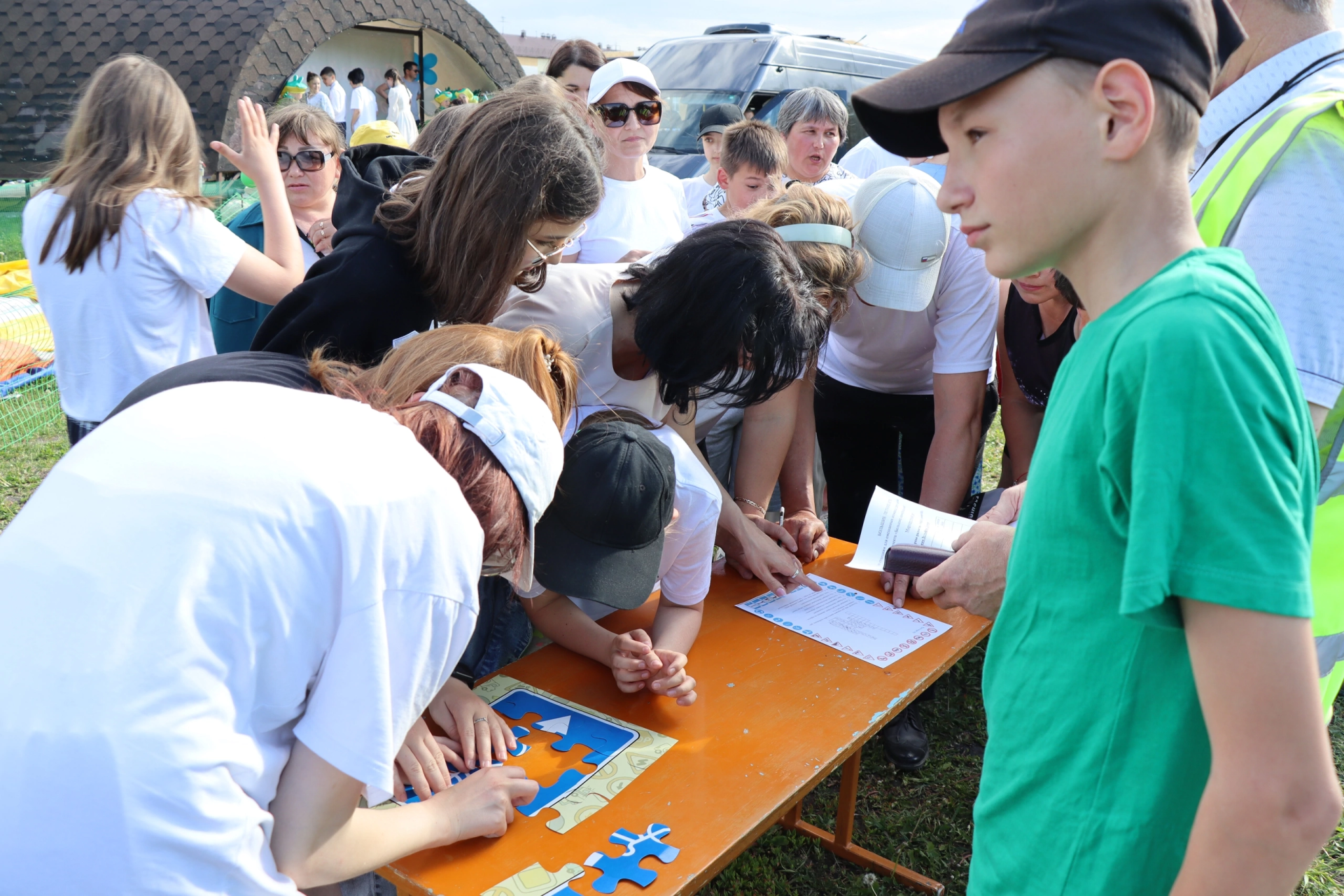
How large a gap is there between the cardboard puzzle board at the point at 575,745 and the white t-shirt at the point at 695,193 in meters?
3.86

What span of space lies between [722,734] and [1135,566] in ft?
3.32

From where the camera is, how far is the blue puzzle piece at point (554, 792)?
4.54 feet

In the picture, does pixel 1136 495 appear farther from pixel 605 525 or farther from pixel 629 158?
pixel 629 158

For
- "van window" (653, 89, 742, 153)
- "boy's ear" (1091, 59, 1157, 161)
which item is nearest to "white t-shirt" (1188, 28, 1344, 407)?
"boy's ear" (1091, 59, 1157, 161)

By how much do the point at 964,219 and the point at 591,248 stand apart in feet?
8.35

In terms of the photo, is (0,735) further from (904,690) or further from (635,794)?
(904,690)

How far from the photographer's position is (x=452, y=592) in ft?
3.22

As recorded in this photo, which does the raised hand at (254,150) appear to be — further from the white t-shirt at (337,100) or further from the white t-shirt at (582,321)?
the white t-shirt at (337,100)

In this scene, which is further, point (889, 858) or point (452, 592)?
point (889, 858)

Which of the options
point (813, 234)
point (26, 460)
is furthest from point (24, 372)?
point (813, 234)

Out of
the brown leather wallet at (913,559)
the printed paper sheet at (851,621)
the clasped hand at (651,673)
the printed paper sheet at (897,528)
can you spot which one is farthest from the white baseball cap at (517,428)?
the printed paper sheet at (897,528)

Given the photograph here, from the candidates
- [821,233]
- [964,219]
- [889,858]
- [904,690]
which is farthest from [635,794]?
[821,233]

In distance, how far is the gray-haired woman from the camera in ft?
15.1

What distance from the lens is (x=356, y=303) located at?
194 cm
